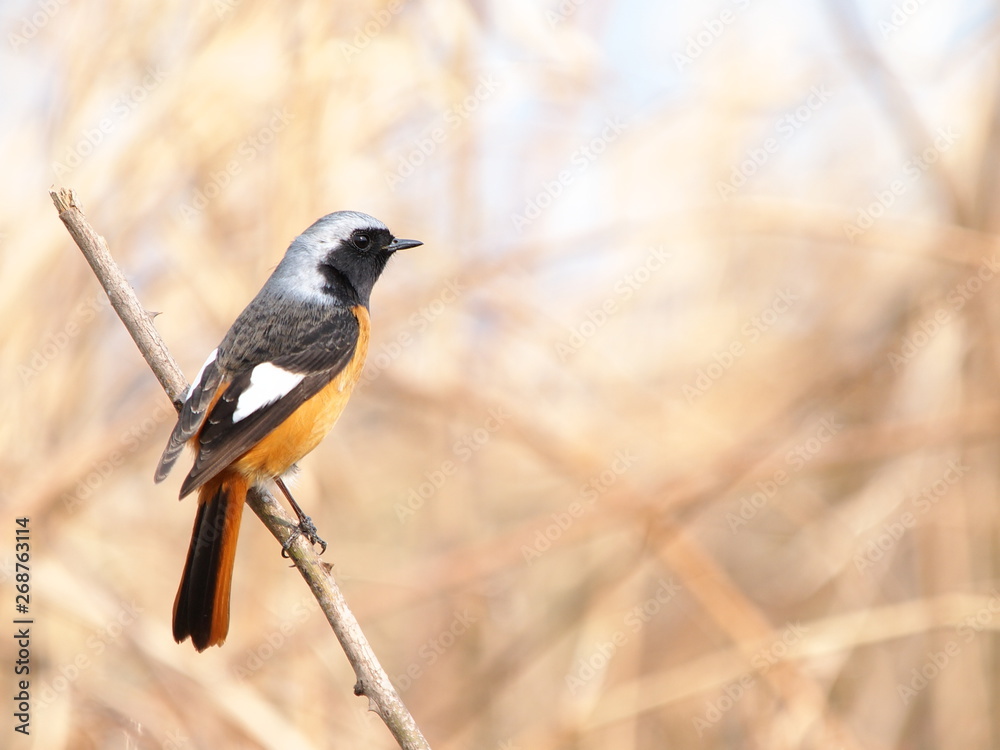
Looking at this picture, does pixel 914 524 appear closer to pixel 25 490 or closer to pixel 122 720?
pixel 122 720

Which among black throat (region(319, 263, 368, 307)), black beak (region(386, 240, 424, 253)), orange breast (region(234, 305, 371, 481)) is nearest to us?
orange breast (region(234, 305, 371, 481))

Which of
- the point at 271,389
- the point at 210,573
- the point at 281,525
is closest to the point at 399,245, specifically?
the point at 271,389

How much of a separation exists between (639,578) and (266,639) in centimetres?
167

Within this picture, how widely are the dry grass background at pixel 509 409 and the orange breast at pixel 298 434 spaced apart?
749mm

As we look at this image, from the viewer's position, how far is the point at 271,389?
2.76 meters

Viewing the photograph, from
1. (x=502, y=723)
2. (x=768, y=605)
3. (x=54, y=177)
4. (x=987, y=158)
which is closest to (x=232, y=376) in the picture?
(x=54, y=177)

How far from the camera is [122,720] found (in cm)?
313

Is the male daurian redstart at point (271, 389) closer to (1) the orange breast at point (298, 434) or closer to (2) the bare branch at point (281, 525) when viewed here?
(1) the orange breast at point (298, 434)

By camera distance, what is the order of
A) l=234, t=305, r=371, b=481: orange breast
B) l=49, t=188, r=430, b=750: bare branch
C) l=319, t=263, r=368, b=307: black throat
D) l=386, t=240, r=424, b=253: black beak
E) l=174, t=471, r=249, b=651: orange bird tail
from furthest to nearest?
l=386, t=240, r=424, b=253: black beak < l=319, t=263, r=368, b=307: black throat < l=234, t=305, r=371, b=481: orange breast < l=174, t=471, r=249, b=651: orange bird tail < l=49, t=188, r=430, b=750: bare branch

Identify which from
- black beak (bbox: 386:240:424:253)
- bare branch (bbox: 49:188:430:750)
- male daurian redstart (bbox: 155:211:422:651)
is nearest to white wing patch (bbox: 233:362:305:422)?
male daurian redstart (bbox: 155:211:422:651)

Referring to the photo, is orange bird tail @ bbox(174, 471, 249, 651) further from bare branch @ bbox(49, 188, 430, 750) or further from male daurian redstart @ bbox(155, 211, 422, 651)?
bare branch @ bbox(49, 188, 430, 750)

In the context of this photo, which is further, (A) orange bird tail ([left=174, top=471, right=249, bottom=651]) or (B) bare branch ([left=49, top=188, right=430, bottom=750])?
(A) orange bird tail ([left=174, top=471, right=249, bottom=651])

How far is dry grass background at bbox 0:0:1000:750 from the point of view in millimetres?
3295

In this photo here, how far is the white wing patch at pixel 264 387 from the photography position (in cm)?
267
